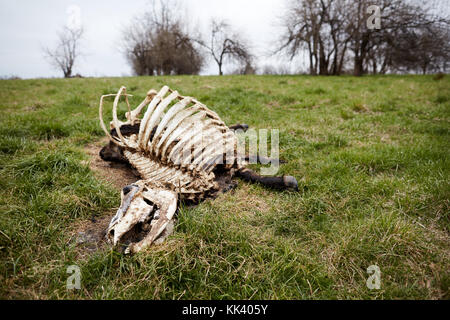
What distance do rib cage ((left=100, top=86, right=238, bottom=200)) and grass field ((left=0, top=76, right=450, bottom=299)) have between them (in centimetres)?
36

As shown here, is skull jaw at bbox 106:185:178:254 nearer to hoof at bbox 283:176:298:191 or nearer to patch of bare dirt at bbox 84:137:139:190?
patch of bare dirt at bbox 84:137:139:190

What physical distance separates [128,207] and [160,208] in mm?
300

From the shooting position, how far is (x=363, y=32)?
50.0ft

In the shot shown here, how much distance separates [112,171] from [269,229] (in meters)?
2.75

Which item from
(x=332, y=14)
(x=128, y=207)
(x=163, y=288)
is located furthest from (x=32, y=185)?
(x=332, y=14)

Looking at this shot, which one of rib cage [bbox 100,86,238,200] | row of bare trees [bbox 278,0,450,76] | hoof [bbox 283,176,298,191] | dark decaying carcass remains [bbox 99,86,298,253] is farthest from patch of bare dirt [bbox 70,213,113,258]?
row of bare trees [bbox 278,0,450,76]

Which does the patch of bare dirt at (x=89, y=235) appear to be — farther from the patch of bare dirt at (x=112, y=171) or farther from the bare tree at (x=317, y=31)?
the bare tree at (x=317, y=31)

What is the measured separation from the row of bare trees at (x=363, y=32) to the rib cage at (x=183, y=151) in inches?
533

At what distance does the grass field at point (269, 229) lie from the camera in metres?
1.88

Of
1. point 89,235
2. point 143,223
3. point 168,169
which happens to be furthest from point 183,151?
point 89,235

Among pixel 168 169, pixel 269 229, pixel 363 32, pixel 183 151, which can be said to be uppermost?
pixel 363 32

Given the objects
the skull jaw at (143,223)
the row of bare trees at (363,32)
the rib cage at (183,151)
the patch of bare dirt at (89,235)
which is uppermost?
the row of bare trees at (363,32)

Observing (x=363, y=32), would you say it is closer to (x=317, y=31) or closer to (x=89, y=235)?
(x=317, y=31)

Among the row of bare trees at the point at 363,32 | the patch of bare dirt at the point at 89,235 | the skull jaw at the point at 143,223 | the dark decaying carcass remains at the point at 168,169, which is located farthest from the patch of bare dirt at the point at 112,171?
the row of bare trees at the point at 363,32
